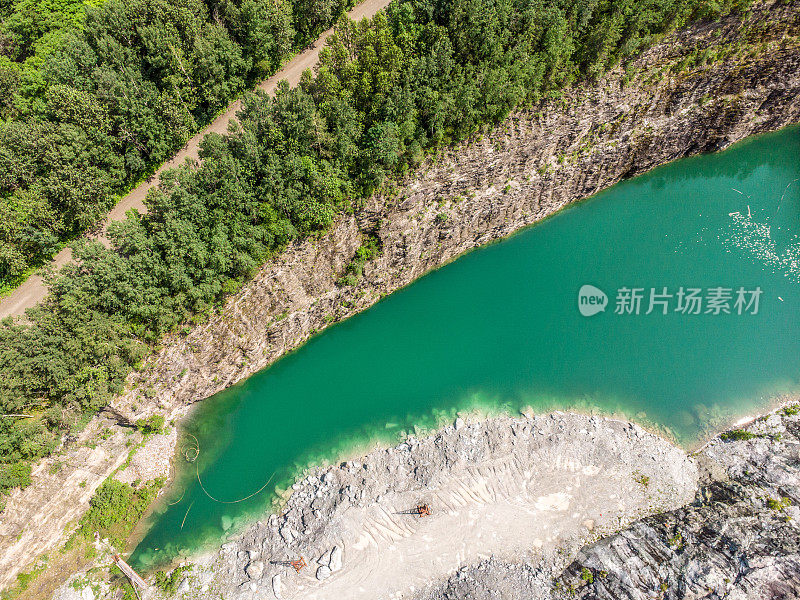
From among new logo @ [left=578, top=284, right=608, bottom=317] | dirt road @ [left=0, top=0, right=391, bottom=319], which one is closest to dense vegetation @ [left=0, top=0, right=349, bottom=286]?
dirt road @ [left=0, top=0, right=391, bottom=319]

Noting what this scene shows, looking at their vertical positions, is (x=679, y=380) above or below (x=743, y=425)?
above

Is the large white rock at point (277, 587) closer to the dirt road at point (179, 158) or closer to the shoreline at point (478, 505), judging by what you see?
the shoreline at point (478, 505)

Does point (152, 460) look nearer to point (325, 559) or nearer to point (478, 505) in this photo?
point (325, 559)

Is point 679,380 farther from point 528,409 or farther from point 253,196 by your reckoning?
point 253,196

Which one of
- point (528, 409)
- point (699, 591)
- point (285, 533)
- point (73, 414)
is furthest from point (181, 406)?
point (699, 591)

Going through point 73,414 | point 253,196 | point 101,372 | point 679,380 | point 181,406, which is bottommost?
point 679,380

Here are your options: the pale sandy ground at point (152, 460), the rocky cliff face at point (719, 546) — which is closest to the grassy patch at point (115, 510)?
the pale sandy ground at point (152, 460)
